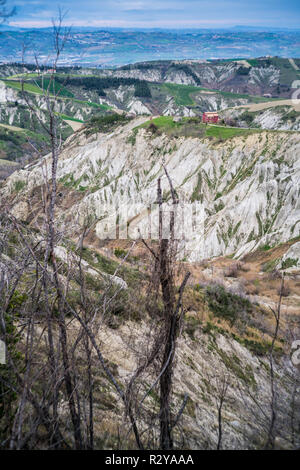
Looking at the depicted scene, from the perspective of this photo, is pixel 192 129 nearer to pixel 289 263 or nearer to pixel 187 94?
pixel 289 263

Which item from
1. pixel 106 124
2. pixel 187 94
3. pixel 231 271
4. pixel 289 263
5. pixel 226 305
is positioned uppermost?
pixel 187 94

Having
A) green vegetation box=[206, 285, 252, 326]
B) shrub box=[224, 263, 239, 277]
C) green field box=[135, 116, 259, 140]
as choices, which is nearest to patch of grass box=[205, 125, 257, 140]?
green field box=[135, 116, 259, 140]

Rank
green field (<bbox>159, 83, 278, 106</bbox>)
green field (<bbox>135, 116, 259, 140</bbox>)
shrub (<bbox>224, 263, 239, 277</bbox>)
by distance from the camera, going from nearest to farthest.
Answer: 1. shrub (<bbox>224, 263, 239, 277</bbox>)
2. green field (<bbox>135, 116, 259, 140</bbox>)
3. green field (<bbox>159, 83, 278, 106</bbox>)

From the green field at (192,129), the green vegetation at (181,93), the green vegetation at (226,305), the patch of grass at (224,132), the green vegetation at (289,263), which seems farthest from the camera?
the green vegetation at (181,93)

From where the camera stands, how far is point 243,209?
49.6m

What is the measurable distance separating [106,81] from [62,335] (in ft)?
692

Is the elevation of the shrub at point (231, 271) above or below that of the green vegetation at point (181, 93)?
below

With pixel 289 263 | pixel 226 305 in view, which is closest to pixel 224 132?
pixel 289 263

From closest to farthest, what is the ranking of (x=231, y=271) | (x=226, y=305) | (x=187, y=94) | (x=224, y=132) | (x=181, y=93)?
(x=226, y=305) → (x=231, y=271) → (x=224, y=132) → (x=187, y=94) → (x=181, y=93)

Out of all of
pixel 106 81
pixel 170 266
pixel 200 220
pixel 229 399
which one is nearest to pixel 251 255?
pixel 200 220

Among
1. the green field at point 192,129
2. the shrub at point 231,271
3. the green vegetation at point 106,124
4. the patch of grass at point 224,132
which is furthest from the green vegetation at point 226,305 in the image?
the green vegetation at point 106,124

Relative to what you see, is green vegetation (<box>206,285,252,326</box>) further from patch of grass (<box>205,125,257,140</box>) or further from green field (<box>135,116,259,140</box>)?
green field (<box>135,116,259,140</box>)

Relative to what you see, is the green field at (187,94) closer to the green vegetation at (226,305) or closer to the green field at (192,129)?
the green field at (192,129)

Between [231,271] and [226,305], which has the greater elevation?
[226,305]
